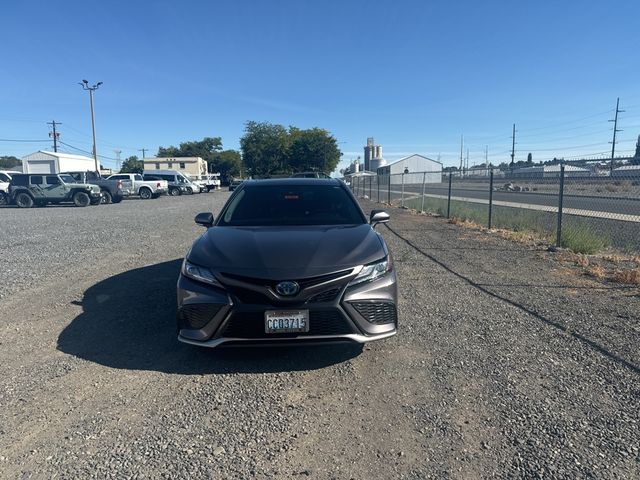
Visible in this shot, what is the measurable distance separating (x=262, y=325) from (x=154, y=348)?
4.39 ft

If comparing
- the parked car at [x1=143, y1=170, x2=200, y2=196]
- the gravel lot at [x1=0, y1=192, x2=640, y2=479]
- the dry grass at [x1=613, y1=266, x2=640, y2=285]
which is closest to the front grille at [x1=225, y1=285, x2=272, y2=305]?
the gravel lot at [x1=0, y1=192, x2=640, y2=479]

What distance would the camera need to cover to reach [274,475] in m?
2.30

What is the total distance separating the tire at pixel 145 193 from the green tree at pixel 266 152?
29.4 metres

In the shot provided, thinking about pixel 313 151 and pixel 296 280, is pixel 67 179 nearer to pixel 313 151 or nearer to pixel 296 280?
pixel 296 280

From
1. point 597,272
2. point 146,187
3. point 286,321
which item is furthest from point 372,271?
point 146,187

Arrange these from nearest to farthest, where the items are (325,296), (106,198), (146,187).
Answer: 1. (325,296)
2. (106,198)
3. (146,187)

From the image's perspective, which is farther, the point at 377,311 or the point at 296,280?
the point at 377,311

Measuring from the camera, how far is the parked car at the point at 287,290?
3.20 metres

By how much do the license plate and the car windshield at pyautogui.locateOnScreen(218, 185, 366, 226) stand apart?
4.73ft

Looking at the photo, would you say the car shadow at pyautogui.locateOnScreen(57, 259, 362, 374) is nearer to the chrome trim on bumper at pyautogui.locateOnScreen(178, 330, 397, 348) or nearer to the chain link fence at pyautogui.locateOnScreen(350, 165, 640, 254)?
the chrome trim on bumper at pyautogui.locateOnScreen(178, 330, 397, 348)

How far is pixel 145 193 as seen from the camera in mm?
31078

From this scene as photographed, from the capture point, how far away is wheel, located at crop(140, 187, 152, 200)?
101ft

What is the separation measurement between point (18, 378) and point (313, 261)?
249 centimetres

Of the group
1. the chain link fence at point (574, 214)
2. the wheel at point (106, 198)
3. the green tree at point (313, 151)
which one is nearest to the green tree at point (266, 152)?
the green tree at point (313, 151)
